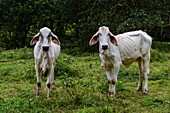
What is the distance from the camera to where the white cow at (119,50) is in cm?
563

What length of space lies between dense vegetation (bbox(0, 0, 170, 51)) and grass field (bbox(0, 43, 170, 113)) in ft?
7.58

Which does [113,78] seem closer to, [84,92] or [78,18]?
[84,92]

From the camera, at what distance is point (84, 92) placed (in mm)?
5590

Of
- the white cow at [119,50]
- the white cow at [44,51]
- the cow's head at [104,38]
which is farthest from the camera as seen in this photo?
the white cow at [119,50]

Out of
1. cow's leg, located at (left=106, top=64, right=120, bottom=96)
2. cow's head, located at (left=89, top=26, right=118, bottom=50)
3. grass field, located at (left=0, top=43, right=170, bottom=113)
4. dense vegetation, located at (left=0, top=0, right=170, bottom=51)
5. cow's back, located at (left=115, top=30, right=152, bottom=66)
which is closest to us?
grass field, located at (left=0, top=43, right=170, bottom=113)

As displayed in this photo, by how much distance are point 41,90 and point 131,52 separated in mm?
2362

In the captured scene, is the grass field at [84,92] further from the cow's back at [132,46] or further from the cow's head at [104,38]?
the cow's head at [104,38]

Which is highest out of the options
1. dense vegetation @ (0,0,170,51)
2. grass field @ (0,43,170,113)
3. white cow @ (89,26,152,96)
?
dense vegetation @ (0,0,170,51)

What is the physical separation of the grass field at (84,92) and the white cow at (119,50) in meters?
0.46

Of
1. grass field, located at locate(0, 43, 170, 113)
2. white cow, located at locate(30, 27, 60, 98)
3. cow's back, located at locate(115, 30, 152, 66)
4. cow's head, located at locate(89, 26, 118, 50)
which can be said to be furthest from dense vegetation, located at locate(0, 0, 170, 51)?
white cow, located at locate(30, 27, 60, 98)

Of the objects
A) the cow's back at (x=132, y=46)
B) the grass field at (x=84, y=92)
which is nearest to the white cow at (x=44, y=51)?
the grass field at (x=84, y=92)

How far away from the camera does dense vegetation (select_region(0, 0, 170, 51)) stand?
35.0ft

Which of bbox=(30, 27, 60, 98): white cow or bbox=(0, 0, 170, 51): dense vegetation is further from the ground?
bbox=(0, 0, 170, 51): dense vegetation

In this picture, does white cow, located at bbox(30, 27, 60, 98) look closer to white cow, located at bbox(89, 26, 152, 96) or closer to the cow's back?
white cow, located at bbox(89, 26, 152, 96)
